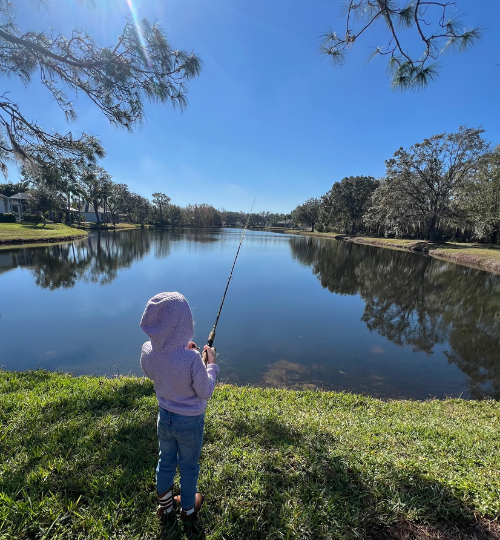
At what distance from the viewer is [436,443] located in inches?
105

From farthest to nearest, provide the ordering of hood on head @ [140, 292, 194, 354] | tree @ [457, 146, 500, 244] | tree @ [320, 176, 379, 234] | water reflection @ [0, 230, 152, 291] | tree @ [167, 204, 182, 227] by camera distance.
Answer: tree @ [167, 204, 182, 227] < tree @ [320, 176, 379, 234] < tree @ [457, 146, 500, 244] < water reflection @ [0, 230, 152, 291] < hood on head @ [140, 292, 194, 354]

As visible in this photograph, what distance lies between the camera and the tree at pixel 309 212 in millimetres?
71062

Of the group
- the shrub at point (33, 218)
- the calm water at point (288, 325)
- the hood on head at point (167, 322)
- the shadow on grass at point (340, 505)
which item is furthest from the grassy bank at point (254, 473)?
the shrub at point (33, 218)

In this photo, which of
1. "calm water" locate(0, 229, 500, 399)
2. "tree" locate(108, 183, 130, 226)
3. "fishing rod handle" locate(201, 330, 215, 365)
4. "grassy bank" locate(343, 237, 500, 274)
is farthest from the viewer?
"tree" locate(108, 183, 130, 226)

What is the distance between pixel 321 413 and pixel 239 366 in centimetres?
261

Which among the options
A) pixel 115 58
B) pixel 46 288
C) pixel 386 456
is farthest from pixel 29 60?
pixel 46 288

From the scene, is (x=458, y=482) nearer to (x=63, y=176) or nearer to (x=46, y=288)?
(x=63, y=176)

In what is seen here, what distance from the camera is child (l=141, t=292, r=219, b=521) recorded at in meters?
1.57

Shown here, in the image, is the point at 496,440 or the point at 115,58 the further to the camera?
the point at 115,58

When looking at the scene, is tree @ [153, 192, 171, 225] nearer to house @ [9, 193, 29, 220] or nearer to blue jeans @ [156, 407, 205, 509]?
house @ [9, 193, 29, 220]

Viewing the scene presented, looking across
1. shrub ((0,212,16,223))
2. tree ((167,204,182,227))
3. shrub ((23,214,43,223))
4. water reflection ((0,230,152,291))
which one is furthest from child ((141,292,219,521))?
tree ((167,204,182,227))

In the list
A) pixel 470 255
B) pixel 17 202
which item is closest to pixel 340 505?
pixel 470 255

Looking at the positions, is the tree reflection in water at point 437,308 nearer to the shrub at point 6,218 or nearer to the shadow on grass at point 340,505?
the shadow on grass at point 340,505

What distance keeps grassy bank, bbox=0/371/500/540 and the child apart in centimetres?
28
